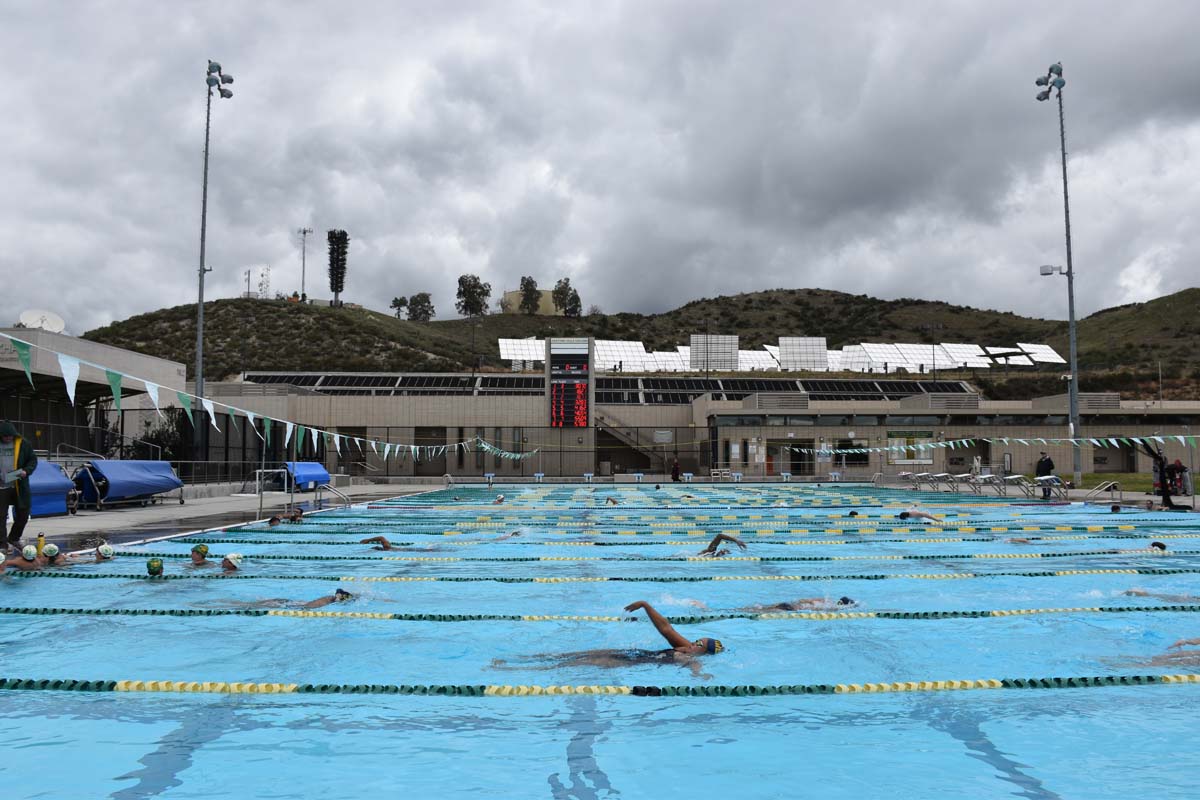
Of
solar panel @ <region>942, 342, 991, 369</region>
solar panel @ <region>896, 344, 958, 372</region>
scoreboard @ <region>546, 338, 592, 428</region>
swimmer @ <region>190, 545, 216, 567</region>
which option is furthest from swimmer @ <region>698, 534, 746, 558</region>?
solar panel @ <region>942, 342, 991, 369</region>

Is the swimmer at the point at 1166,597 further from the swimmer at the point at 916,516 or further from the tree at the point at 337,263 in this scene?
the tree at the point at 337,263

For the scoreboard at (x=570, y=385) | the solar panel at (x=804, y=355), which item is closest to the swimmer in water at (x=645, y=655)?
the scoreboard at (x=570, y=385)

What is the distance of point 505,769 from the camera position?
430 centimetres

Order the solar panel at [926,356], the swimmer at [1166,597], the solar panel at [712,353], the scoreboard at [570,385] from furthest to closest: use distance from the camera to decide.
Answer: the solar panel at [926,356]
the solar panel at [712,353]
the scoreboard at [570,385]
the swimmer at [1166,597]

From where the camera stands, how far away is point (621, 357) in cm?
7450

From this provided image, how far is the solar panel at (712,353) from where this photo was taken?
67.5m

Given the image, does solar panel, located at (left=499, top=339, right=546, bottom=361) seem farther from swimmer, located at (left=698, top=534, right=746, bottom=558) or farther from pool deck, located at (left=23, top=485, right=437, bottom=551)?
swimmer, located at (left=698, top=534, right=746, bottom=558)

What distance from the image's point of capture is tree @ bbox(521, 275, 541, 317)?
12481 cm

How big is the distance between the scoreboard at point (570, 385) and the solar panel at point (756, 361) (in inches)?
1329

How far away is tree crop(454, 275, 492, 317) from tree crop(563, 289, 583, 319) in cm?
1199

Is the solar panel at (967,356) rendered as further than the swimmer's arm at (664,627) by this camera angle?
Yes

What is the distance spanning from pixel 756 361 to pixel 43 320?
59736mm

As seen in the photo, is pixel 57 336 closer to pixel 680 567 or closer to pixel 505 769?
pixel 680 567

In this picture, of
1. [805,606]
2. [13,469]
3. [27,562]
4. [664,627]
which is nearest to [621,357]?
[13,469]
